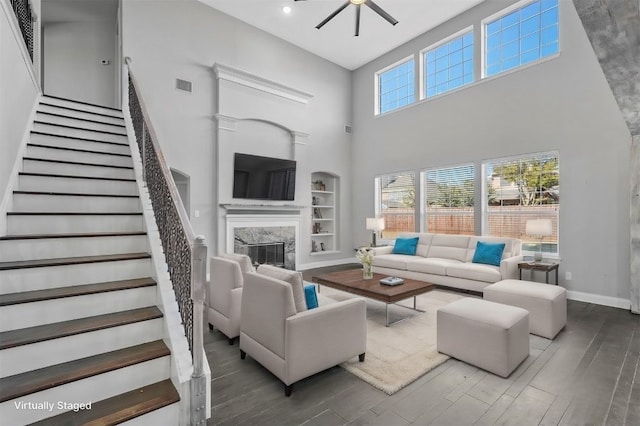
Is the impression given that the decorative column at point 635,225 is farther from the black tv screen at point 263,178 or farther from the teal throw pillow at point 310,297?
the black tv screen at point 263,178

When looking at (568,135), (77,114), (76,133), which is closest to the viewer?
(76,133)

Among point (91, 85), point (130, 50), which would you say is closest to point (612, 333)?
point (130, 50)

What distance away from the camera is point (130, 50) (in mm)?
5043

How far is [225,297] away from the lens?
3268 millimetres

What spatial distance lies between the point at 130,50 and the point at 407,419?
246 inches

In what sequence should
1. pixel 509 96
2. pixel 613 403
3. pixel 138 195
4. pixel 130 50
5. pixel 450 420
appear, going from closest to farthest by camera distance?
pixel 450 420, pixel 613 403, pixel 138 195, pixel 130 50, pixel 509 96

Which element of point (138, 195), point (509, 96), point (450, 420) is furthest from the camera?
point (509, 96)

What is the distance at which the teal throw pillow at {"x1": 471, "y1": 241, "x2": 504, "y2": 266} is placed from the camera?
4.91m

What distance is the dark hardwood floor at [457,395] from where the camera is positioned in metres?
1.99

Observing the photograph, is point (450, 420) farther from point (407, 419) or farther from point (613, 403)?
point (613, 403)

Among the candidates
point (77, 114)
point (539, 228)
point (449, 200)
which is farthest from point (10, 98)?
point (449, 200)

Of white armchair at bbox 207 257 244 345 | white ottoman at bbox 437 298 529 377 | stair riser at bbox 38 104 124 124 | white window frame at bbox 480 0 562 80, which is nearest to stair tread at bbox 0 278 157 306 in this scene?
white armchair at bbox 207 257 244 345

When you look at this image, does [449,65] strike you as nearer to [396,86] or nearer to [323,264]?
[396,86]

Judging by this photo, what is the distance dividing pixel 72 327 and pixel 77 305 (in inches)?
7.9
